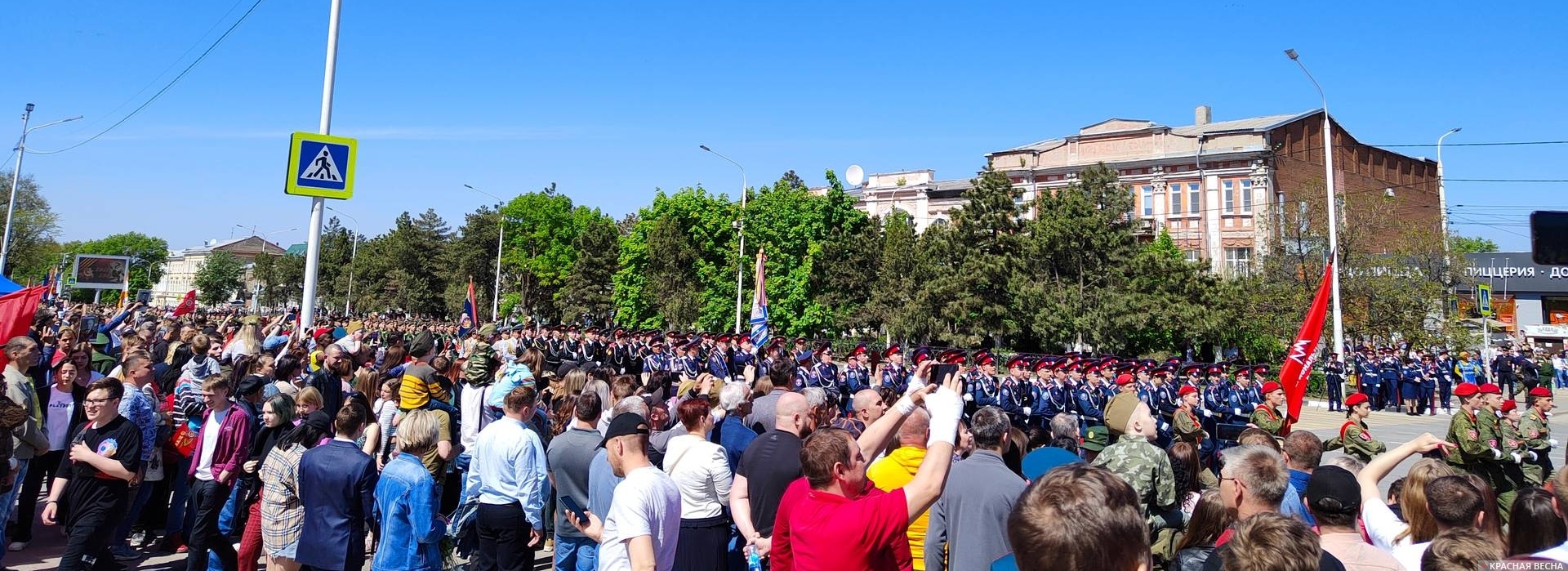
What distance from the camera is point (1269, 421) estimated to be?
401 inches

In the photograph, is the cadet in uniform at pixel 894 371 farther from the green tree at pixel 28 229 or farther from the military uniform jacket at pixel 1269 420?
the green tree at pixel 28 229

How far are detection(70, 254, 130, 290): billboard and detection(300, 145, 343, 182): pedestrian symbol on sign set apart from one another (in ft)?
98.7

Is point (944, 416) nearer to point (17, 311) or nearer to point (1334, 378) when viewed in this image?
point (17, 311)

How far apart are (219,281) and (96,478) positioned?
97.7m

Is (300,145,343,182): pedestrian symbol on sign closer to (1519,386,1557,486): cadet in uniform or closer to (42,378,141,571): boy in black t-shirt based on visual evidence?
(42,378,141,571): boy in black t-shirt

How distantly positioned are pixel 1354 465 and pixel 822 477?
3.67 m

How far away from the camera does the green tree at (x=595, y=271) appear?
1907 inches

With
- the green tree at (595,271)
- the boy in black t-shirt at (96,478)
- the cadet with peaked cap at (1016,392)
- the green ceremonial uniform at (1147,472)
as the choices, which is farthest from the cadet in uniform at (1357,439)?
the green tree at (595,271)

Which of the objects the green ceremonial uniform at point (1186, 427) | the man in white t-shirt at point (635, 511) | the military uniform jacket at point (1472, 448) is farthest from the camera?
the green ceremonial uniform at point (1186, 427)

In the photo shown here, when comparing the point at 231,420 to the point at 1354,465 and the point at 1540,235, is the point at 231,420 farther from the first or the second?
the point at 1540,235

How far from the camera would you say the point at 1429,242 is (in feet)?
101

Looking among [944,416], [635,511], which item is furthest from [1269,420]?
[635,511]

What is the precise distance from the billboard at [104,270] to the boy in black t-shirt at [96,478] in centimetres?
3516

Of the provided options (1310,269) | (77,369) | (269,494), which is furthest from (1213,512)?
(1310,269)
